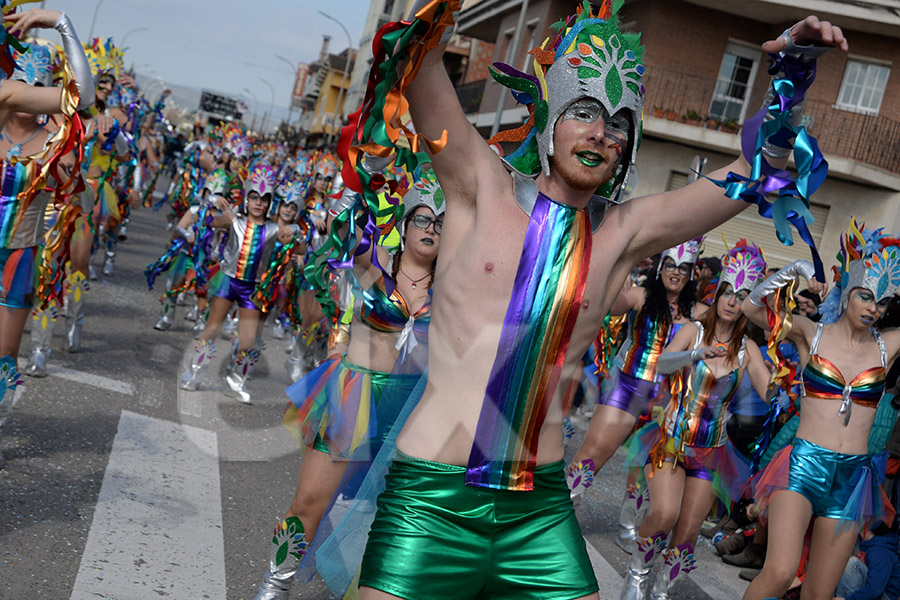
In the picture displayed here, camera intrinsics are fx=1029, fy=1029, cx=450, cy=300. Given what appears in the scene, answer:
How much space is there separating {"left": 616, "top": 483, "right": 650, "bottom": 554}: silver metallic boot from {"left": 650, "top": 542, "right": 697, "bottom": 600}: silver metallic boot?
609 mm

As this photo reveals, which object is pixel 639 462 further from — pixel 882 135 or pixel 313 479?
pixel 882 135

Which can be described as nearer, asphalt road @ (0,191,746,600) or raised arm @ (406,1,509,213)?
raised arm @ (406,1,509,213)

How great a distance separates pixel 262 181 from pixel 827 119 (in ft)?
49.9

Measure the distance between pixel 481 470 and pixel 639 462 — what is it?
3.60m

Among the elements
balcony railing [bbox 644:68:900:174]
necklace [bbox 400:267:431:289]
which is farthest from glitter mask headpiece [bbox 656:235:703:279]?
balcony railing [bbox 644:68:900:174]

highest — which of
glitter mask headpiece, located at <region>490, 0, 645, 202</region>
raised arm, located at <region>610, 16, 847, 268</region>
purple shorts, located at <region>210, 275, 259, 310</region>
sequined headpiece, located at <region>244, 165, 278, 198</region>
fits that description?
glitter mask headpiece, located at <region>490, 0, 645, 202</region>

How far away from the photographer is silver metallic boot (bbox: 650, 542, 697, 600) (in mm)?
5547

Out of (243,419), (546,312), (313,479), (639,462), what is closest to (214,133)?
(243,419)

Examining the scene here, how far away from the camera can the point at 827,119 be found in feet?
69.5

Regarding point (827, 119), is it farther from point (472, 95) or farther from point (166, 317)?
point (166, 317)

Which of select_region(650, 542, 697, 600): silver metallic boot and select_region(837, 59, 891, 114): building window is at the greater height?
select_region(837, 59, 891, 114): building window

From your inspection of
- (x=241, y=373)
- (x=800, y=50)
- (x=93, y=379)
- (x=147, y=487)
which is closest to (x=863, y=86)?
(x=241, y=373)

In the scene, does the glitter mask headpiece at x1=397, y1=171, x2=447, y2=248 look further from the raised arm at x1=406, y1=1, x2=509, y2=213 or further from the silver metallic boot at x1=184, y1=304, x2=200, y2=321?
the silver metallic boot at x1=184, y1=304, x2=200, y2=321

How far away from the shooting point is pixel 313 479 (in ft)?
14.0
